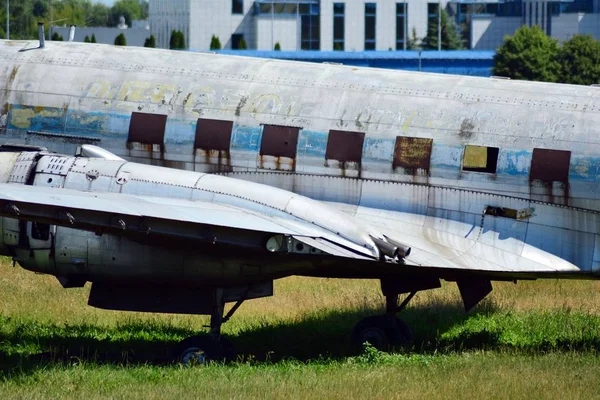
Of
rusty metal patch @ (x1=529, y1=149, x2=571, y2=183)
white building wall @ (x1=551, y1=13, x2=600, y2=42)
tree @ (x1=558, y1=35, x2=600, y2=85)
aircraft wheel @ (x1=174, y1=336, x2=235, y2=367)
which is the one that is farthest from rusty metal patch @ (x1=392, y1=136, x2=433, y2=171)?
white building wall @ (x1=551, y1=13, x2=600, y2=42)

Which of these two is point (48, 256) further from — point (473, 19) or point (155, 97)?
point (473, 19)

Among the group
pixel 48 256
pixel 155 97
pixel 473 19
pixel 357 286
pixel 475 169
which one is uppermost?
pixel 473 19

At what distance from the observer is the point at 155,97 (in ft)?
59.4

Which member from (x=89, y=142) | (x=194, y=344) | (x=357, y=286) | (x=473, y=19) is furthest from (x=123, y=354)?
(x=473, y=19)

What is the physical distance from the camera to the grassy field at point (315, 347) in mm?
14500

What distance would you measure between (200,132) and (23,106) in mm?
3122

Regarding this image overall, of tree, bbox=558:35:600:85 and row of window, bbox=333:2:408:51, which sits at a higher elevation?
row of window, bbox=333:2:408:51

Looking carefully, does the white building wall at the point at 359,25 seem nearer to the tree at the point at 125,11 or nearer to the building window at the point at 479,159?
the tree at the point at 125,11

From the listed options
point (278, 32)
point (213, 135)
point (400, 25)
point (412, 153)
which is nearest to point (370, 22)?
point (400, 25)

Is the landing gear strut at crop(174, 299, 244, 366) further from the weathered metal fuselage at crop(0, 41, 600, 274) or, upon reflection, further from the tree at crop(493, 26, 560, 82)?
the tree at crop(493, 26, 560, 82)

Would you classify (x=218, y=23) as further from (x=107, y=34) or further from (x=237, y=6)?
(x=107, y=34)

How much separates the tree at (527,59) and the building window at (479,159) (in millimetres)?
68257

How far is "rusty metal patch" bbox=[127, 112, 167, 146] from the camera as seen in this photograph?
58.9 feet

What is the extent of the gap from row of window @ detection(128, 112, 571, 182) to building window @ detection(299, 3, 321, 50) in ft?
305
